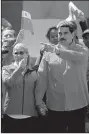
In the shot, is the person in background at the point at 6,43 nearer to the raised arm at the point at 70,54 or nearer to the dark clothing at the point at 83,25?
the raised arm at the point at 70,54

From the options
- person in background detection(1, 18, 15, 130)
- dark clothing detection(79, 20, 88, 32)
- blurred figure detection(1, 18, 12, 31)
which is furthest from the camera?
blurred figure detection(1, 18, 12, 31)

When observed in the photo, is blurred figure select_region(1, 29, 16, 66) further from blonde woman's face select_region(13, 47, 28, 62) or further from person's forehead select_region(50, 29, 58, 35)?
person's forehead select_region(50, 29, 58, 35)

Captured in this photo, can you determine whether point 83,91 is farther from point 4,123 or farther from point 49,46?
point 4,123

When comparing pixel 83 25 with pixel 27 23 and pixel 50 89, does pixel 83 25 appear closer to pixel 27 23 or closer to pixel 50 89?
pixel 27 23

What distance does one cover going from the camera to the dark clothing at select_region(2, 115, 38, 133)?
1.93 meters

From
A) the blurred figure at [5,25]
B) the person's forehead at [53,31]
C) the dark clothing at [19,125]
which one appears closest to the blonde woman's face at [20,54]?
the person's forehead at [53,31]

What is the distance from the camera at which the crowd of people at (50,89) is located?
192 cm

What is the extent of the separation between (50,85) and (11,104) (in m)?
0.32

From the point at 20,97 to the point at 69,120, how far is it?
392 millimetres

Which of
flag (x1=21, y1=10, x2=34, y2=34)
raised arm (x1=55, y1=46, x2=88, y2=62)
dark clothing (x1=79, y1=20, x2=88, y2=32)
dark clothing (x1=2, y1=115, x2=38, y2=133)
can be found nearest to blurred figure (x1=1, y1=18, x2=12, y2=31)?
flag (x1=21, y1=10, x2=34, y2=34)

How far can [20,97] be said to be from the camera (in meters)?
1.92

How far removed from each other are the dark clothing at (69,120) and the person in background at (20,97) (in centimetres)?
16

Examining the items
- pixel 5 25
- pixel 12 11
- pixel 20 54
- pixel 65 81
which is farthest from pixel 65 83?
pixel 12 11

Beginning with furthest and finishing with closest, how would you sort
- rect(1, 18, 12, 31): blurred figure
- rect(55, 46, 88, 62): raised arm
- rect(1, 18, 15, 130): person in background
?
rect(1, 18, 12, 31): blurred figure, rect(1, 18, 15, 130): person in background, rect(55, 46, 88, 62): raised arm
